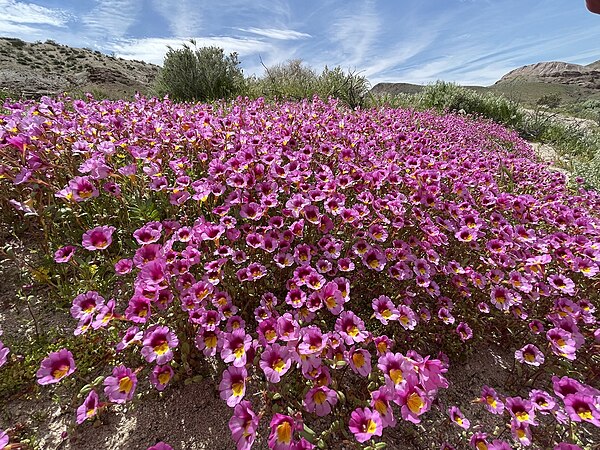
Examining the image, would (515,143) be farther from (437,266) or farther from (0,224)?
(0,224)

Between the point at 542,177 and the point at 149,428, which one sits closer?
the point at 149,428

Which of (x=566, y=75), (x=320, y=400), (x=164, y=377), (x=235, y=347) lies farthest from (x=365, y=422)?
(x=566, y=75)

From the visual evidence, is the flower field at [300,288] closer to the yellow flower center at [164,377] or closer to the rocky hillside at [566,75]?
the yellow flower center at [164,377]

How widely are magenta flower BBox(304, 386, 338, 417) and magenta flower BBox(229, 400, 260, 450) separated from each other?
304mm

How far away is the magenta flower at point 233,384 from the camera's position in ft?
5.63

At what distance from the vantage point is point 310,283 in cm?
228

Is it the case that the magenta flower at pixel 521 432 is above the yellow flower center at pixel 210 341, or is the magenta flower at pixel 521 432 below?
below

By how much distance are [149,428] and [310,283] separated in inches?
51.0

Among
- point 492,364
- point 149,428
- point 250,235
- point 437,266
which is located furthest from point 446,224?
point 149,428

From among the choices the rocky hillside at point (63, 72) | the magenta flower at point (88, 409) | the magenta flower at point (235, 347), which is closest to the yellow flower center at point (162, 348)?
the magenta flower at point (235, 347)

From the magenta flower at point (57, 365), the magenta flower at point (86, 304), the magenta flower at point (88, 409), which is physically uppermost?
the magenta flower at point (86, 304)

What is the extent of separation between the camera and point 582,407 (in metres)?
1.82

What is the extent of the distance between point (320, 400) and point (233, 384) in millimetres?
473

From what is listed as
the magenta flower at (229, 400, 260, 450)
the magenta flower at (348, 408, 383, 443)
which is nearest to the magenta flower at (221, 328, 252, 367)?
the magenta flower at (229, 400, 260, 450)
